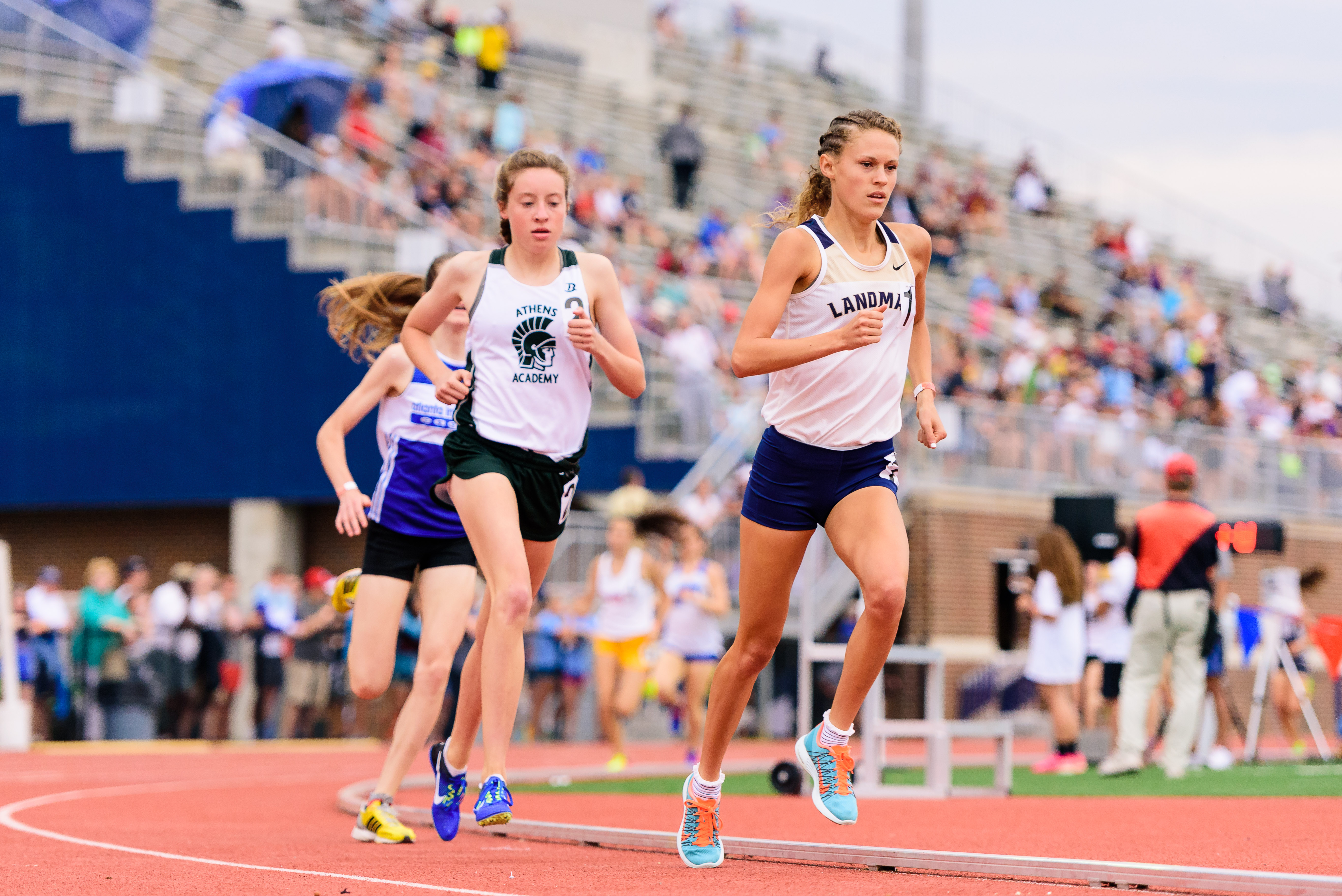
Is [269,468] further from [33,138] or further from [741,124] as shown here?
[741,124]

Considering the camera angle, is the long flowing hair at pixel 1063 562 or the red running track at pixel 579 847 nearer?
the red running track at pixel 579 847

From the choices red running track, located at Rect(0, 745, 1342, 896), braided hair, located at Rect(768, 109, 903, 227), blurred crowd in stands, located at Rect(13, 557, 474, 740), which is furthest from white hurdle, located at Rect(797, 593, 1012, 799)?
blurred crowd in stands, located at Rect(13, 557, 474, 740)

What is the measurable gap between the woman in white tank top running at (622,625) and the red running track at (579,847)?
2844mm

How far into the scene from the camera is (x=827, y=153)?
6926 millimetres

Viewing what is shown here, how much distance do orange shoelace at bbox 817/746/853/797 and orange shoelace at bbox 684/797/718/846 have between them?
413 mm

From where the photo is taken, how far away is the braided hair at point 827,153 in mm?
6840

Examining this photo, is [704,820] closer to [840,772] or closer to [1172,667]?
[840,772]

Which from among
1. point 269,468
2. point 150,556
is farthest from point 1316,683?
point 150,556

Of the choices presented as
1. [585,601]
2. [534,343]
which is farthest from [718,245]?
[534,343]

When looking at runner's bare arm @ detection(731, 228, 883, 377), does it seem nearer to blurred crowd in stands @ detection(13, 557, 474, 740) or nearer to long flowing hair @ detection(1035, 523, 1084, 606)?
long flowing hair @ detection(1035, 523, 1084, 606)

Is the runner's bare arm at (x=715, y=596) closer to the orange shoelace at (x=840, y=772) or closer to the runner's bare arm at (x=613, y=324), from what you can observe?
the runner's bare arm at (x=613, y=324)

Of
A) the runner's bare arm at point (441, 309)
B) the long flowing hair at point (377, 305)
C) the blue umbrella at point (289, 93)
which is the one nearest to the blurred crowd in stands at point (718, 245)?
the blue umbrella at point (289, 93)

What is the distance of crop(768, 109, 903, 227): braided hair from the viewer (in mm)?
6840

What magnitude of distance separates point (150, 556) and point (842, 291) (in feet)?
71.0
